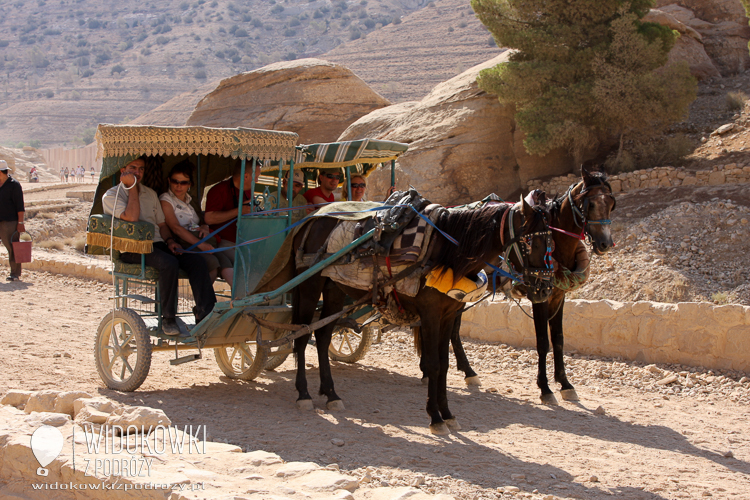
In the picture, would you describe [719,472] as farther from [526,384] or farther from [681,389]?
[526,384]

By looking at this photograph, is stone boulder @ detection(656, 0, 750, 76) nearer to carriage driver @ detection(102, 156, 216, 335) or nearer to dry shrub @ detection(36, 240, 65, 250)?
carriage driver @ detection(102, 156, 216, 335)

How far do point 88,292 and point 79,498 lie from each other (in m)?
9.26

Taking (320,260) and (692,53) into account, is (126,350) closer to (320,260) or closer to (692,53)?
(320,260)

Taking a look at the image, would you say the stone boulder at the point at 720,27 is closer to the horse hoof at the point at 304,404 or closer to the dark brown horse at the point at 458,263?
the dark brown horse at the point at 458,263

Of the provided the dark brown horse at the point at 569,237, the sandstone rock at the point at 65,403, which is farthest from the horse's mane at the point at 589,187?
the sandstone rock at the point at 65,403

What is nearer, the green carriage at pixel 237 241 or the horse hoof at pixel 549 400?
the green carriage at pixel 237 241

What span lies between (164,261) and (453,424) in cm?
297

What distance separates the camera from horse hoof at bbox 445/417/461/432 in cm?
533

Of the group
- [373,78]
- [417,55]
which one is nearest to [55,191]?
[373,78]

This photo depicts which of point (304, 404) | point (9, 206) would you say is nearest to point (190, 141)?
point (304, 404)

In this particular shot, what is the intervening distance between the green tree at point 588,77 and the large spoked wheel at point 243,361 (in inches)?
348

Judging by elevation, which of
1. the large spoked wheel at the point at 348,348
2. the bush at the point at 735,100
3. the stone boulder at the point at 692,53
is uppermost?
the stone boulder at the point at 692,53

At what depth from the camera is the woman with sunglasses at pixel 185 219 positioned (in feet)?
20.7

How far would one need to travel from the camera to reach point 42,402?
4629 mm
